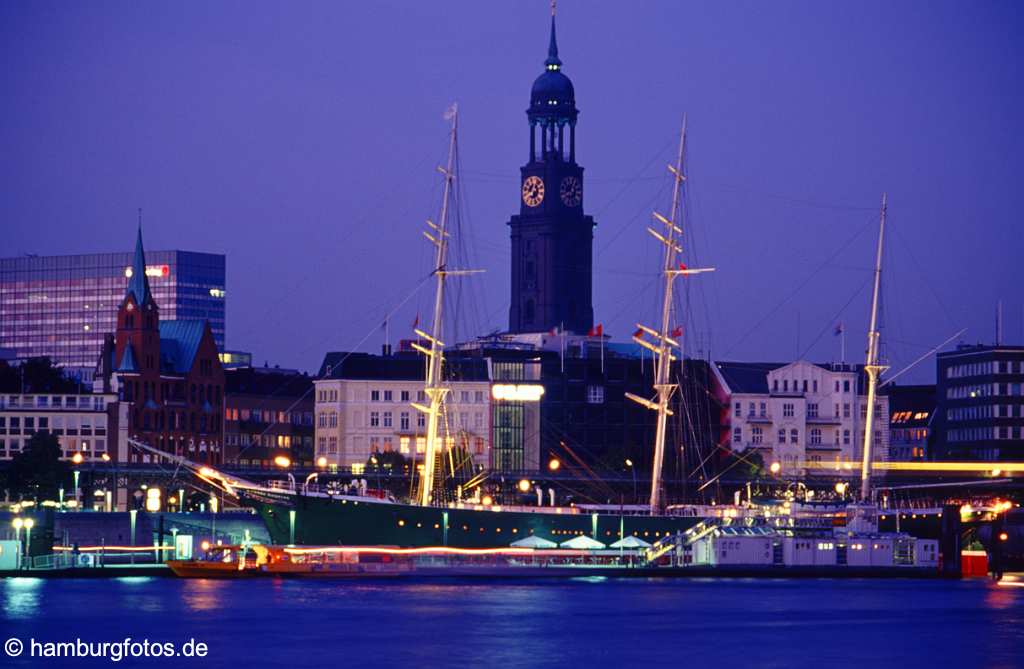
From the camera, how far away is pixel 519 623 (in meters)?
99.8

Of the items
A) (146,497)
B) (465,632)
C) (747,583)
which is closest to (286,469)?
(146,497)

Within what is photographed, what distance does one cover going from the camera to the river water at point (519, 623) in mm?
87438

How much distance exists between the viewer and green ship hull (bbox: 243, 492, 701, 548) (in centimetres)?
13512

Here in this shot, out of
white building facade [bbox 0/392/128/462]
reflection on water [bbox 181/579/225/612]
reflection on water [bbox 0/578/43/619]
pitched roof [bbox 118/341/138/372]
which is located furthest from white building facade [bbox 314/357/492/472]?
reflection on water [bbox 0/578/43/619]

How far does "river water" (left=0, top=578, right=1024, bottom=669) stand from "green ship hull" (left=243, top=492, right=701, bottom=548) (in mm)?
7145

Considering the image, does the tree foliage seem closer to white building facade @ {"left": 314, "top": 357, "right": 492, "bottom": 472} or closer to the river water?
white building facade @ {"left": 314, "top": 357, "right": 492, "bottom": 472}

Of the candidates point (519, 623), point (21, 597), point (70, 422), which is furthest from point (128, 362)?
point (519, 623)

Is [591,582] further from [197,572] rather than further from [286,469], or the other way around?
[286,469]

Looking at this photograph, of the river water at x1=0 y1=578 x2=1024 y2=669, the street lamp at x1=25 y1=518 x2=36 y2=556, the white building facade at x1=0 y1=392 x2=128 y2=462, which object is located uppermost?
the white building facade at x1=0 y1=392 x2=128 y2=462

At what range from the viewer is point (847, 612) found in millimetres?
110000

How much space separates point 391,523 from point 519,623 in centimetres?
3647

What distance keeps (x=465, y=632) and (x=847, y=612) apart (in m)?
22.8

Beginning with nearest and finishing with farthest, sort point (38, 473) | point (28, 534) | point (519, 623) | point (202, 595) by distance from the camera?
1. point (519, 623)
2. point (202, 595)
3. point (28, 534)
4. point (38, 473)

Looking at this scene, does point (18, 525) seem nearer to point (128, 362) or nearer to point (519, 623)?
point (519, 623)
